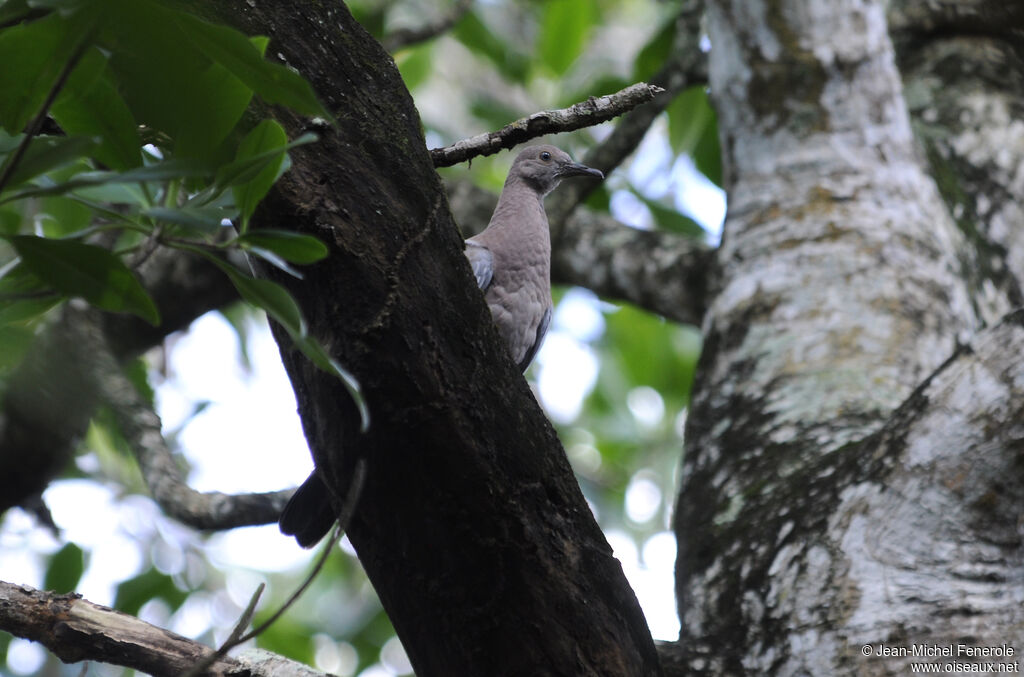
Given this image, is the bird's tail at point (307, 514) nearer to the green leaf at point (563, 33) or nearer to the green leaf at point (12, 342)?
the green leaf at point (12, 342)

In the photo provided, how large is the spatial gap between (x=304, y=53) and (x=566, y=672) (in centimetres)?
102

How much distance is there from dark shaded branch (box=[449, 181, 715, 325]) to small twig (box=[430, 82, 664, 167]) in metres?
1.50

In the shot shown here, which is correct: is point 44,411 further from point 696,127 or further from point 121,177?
point 696,127

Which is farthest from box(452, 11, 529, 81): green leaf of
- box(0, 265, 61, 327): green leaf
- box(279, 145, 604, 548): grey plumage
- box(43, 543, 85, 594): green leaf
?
box(0, 265, 61, 327): green leaf

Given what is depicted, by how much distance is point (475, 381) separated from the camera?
5.07 ft

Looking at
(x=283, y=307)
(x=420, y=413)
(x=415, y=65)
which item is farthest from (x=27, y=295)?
(x=415, y=65)

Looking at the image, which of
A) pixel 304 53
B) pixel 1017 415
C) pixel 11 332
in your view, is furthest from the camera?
pixel 1017 415

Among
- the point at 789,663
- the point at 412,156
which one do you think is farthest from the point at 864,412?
the point at 412,156

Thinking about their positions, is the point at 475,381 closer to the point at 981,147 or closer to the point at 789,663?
the point at 789,663

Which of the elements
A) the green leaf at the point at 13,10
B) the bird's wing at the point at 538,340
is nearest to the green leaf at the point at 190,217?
the green leaf at the point at 13,10

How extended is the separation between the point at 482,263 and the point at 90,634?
1.57 m

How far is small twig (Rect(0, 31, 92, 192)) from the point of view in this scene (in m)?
1.01

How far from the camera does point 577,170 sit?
143 inches

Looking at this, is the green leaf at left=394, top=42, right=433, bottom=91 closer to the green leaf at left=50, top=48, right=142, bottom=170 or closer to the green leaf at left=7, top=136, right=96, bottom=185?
the green leaf at left=50, top=48, right=142, bottom=170
